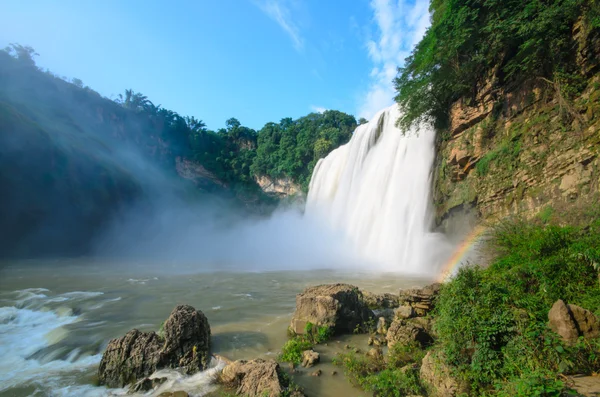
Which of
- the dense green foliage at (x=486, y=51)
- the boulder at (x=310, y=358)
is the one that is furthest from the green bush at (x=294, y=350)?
the dense green foliage at (x=486, y=51)

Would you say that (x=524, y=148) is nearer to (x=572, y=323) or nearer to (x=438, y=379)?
(x=572, y=323)

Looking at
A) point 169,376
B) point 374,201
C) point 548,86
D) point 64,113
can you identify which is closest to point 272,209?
point 374,201

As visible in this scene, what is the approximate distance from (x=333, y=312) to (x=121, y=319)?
17.7 ft

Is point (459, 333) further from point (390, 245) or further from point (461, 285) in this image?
point (390, 245)

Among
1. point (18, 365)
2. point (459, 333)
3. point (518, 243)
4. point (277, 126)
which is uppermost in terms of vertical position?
point (277, 126)

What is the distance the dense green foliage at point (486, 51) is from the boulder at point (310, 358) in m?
A: 10.8

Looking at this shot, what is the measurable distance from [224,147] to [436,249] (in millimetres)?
41737

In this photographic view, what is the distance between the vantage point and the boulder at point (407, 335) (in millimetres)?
4734

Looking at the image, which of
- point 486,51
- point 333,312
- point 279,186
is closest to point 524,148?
point 486,51

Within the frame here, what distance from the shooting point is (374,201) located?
19.2 meters

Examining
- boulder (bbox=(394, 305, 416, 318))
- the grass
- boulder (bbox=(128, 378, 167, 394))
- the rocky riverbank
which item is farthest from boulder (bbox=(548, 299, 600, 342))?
boulder (bbox=(128, 378, 167, 394))

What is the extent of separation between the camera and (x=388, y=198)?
1775 cm

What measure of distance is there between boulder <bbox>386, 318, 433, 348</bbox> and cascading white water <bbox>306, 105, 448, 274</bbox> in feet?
31.3

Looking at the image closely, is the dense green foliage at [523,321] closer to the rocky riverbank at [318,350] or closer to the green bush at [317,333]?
the rocky riverbank at [318,350]
